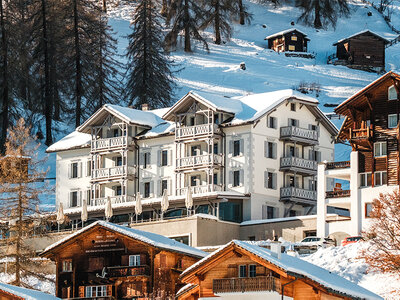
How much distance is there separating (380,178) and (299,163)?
11.5 metres

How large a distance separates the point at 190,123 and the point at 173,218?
26.2 feet

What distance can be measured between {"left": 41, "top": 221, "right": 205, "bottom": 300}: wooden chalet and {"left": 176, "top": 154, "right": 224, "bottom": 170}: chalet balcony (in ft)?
64.1

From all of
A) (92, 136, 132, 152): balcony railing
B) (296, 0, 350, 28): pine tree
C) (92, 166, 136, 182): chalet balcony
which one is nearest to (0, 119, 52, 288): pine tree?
(92, 166, 136, 182): chalet balcony

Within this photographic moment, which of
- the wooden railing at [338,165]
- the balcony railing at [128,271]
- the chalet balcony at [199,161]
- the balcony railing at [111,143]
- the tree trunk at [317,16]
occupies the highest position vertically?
the tree trunk at [317,16]

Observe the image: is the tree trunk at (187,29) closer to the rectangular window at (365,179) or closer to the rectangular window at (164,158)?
the rectangular window at (164,158)

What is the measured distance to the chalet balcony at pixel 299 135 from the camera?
82.9m

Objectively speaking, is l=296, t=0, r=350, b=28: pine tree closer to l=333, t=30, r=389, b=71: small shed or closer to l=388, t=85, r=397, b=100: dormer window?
l=333, t=30, r=389, b=71: small shed

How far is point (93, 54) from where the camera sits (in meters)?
109

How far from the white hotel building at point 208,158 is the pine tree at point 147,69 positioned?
17.5 metres

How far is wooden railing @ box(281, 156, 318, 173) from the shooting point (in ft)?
270

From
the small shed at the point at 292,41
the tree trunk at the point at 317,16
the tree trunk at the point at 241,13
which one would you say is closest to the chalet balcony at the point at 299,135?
the small shed at the point at 292,41

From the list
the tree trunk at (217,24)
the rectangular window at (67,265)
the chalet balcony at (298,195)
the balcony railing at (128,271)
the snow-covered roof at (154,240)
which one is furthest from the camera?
the tree trunk at (217,24)

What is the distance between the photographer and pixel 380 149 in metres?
73.0

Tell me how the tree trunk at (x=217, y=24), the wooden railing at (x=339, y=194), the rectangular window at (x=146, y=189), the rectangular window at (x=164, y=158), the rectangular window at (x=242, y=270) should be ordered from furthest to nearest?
the tree trunk at (x=217, y=24), the rectangular window at (x=146, y=189), the rectangular window at (x=164, y=158), the wooden railing at (x=339, y=194), the rectangular window at (x=242, y=270)
